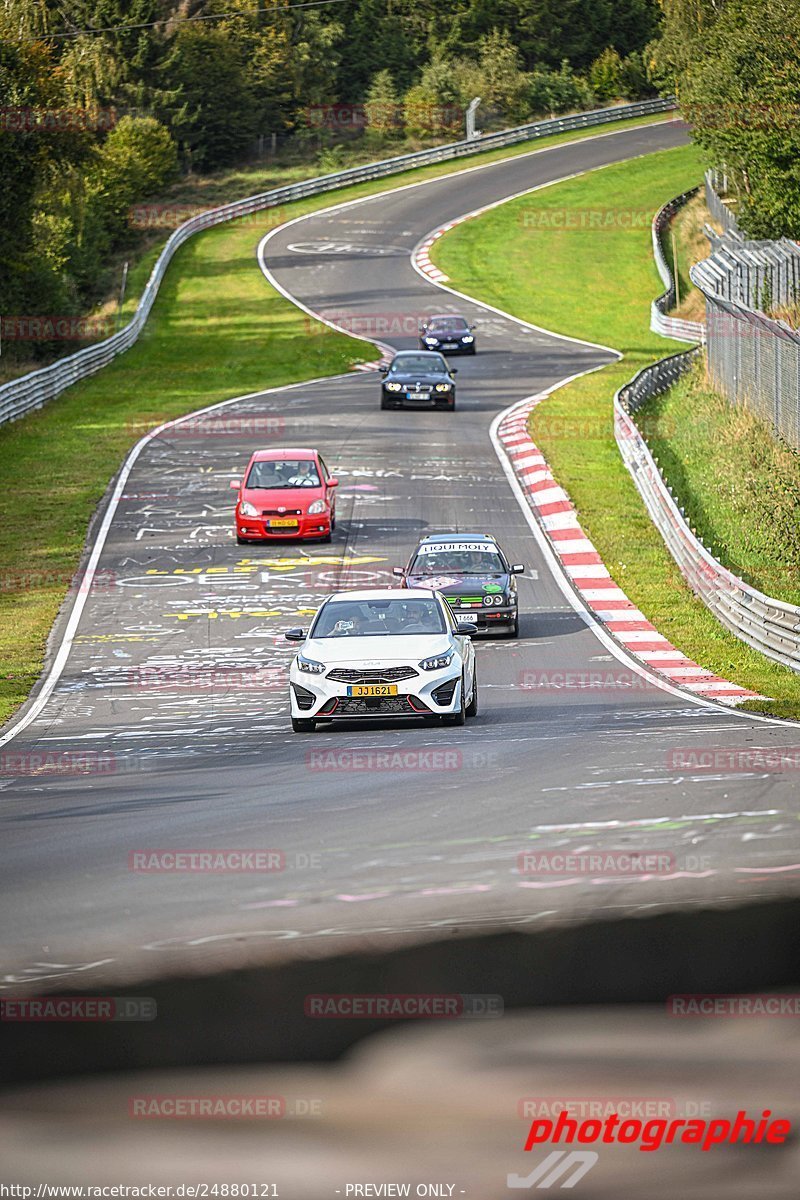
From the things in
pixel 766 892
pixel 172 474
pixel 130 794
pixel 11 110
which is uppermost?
pixel 11 110

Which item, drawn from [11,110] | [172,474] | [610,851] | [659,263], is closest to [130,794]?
[610,851]

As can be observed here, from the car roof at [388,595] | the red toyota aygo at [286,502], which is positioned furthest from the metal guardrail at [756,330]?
the car roof at [388,595]

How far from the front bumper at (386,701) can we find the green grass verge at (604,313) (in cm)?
331

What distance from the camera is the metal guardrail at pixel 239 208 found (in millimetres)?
43750

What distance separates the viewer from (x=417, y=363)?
142 ft

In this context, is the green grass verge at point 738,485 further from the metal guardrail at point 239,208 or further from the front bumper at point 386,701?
the metal guardrail at point 239,208

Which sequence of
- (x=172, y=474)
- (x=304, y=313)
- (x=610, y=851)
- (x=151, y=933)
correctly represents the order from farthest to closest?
(x=304, y=313), (x=172, y=474), (x=610, y=851), (x=151, y=933)

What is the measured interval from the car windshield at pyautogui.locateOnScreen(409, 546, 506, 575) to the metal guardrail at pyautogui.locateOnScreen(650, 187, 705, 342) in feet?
91.9

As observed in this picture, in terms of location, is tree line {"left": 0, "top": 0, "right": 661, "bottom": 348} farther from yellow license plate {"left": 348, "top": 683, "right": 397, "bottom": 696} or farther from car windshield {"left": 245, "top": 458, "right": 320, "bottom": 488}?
yellow license plate {"left": 348, "top": 683, "right": 397, "bottom": 696}

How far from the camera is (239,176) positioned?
284ft

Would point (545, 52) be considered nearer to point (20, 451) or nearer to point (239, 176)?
point (239, 176)

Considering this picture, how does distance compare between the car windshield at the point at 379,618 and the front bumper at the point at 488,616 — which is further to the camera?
the front bumper at the point at 488,616

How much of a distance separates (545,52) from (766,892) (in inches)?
4086

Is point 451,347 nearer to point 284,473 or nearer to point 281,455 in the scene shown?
point 281,455
